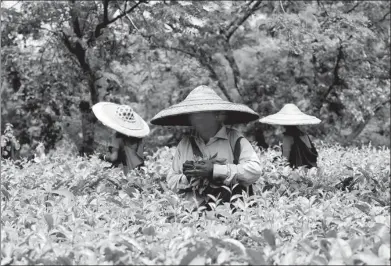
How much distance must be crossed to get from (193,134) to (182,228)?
122cm

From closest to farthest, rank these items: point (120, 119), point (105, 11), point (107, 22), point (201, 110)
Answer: point (201, 110) → point (120, 119) → point (105, 11) → point (107, 22)

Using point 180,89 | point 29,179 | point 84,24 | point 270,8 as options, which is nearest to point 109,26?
point 84,24

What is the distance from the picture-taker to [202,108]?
12.2ft

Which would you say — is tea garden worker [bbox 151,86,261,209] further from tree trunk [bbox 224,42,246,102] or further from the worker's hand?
tree trunk [bbox 224,42,246,102]

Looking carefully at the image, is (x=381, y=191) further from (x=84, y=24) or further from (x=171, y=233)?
(x=84, y=24)

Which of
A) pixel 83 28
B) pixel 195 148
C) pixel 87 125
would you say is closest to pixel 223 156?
pixel 195 148

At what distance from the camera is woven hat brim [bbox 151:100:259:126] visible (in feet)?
12.3

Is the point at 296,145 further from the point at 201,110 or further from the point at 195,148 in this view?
the point at 201,110

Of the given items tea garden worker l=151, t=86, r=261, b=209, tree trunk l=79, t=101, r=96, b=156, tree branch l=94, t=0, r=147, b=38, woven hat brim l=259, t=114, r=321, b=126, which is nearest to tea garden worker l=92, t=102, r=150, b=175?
woven hat brim l=259, t=114, r=321, b=126

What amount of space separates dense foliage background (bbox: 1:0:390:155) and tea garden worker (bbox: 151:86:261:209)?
5349 millimetres

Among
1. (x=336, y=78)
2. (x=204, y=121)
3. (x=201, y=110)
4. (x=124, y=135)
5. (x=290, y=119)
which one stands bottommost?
(x=336, y=78)

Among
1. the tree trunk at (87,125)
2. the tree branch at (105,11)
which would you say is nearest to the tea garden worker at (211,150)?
the tree branch at (105,11)

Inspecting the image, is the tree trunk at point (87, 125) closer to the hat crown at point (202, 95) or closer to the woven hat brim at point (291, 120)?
the woven hat brim at point (291, 120)

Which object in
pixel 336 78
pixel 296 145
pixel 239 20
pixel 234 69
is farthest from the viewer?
pixel 336 78
